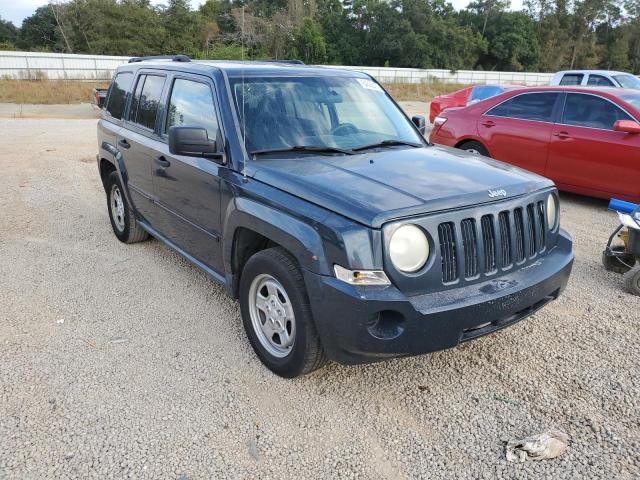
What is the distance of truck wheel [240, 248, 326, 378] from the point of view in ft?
9.70

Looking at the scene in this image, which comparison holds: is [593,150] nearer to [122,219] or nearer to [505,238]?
[505,238]

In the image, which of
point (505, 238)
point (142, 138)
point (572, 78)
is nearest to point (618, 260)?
point (505, 238)

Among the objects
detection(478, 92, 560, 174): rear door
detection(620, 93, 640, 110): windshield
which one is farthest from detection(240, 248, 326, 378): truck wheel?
detection(620, 93, 640, 110): windshield

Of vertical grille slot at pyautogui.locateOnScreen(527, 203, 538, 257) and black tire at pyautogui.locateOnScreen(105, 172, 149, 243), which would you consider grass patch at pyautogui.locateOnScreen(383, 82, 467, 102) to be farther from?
vertical grille slot at pyautogui.locateOnScreen(527, 203, 538, 257)

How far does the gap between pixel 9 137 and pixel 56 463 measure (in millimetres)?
12469

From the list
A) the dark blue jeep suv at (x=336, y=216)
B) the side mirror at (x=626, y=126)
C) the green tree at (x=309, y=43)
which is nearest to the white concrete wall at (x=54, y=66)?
the green tree at (x=309, y=43)

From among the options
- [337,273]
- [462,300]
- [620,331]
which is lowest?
[620,331]

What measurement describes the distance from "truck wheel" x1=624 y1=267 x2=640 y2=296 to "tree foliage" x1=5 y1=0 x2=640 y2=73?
36.7m

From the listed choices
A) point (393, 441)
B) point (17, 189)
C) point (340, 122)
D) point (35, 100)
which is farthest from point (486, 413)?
point (35, 100)

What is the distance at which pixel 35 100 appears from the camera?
23.5 meters

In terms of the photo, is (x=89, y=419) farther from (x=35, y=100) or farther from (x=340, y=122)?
(x=35, y=100)

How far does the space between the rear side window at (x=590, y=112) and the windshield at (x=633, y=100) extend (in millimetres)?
183

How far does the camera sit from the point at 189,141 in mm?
3359

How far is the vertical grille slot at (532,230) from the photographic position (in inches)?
128
